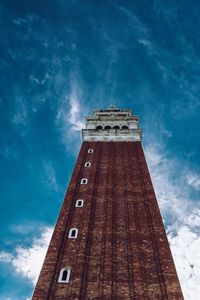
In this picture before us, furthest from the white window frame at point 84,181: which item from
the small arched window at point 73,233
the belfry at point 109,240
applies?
the small arched window at point 73,233

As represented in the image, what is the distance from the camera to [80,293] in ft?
44.1

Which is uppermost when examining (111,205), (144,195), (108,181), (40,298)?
(108,181)

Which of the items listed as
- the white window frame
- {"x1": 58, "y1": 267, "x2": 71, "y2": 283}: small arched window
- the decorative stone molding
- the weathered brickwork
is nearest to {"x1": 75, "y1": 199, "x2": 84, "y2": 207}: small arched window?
the weathered brickwork

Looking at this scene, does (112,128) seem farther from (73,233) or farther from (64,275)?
(64,275)

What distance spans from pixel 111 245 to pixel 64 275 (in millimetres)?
2909

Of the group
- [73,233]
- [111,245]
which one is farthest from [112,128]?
[111,245]

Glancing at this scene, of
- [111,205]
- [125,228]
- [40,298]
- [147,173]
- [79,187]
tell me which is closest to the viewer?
[40,298]

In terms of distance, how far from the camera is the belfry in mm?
13781

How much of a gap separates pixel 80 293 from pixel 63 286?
88 cm

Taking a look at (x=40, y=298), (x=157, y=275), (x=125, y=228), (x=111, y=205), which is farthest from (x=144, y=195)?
(x=40, y=298)

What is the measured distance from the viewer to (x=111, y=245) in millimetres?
16359

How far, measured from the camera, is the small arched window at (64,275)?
46.6 feet

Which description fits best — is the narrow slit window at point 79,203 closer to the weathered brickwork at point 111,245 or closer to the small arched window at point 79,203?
the small arched window at point 79,203

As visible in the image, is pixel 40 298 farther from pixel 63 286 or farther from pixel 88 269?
pixel 88 269
